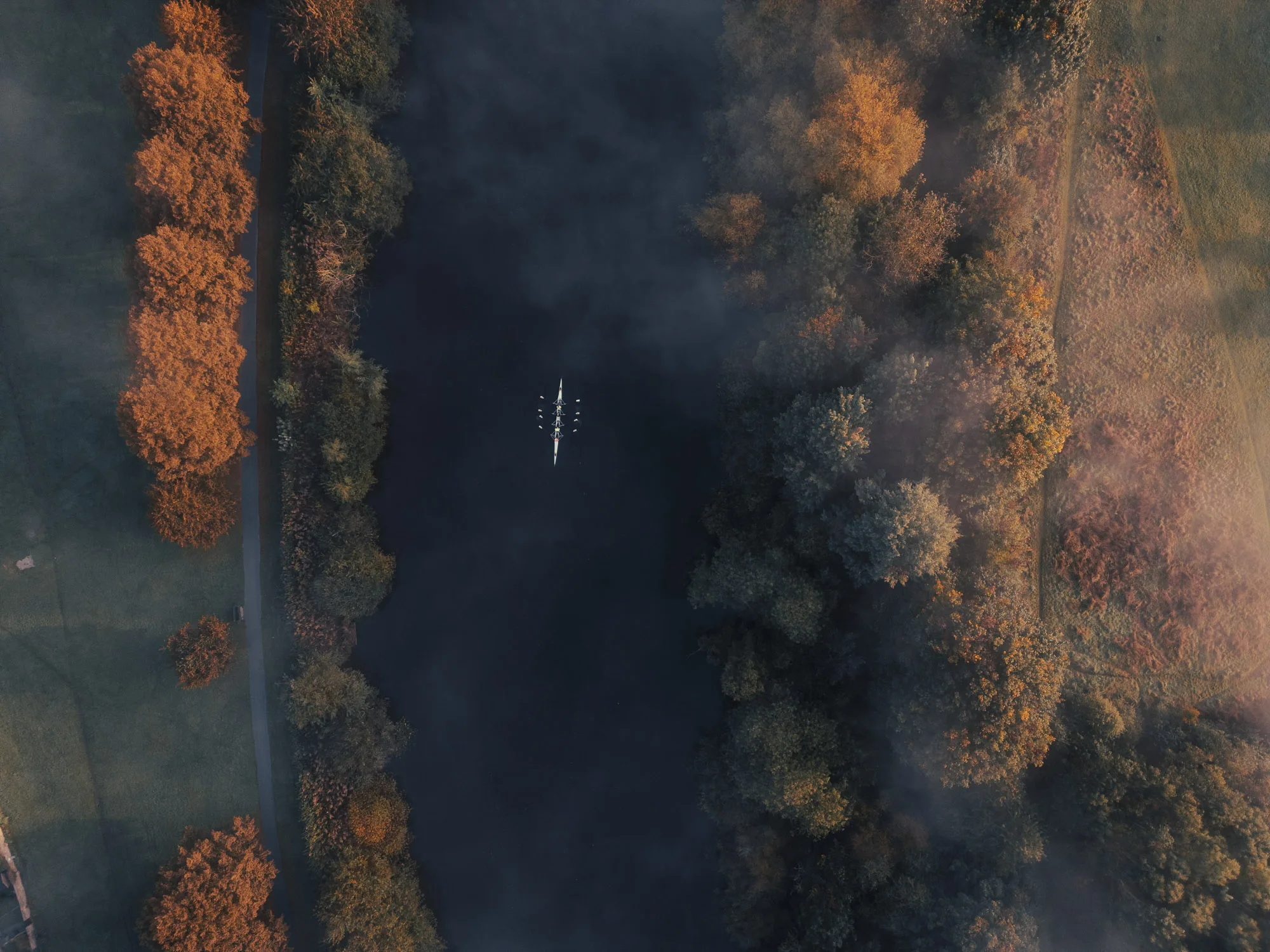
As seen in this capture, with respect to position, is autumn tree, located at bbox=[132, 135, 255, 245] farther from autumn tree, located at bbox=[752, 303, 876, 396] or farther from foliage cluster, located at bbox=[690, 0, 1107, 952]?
autumn tree, located at bbox=[752, 303, 876, 396]

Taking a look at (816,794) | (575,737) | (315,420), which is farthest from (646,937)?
(315,420)

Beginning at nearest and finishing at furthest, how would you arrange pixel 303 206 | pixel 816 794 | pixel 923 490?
pixel 923 490, pixel 816 794, pixel 303 206

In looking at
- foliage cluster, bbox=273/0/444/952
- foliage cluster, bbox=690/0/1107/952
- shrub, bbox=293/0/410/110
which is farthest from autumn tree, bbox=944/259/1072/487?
shrub, bbox=293/0/410/110

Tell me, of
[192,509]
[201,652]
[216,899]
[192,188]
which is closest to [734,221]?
[192,188]

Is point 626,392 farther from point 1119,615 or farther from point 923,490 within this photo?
point 1119,615

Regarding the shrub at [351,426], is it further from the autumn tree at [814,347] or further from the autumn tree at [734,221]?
the autumn tree at [814,347]

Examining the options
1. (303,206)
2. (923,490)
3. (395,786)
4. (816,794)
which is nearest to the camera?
(923,490)

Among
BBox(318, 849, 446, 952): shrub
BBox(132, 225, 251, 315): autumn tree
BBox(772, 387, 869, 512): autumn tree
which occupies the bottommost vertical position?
BBox(318, 849, 446, 952): shrub
